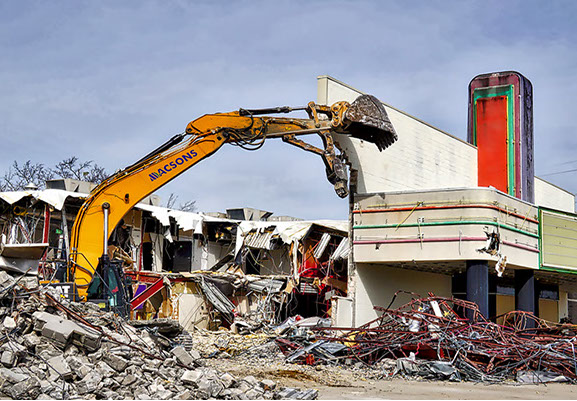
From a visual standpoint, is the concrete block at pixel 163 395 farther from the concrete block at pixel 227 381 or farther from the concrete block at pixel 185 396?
the concrete block at pixel 227 381

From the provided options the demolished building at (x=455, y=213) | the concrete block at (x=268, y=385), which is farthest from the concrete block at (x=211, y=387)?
the demolished building at (x=455, y=213)

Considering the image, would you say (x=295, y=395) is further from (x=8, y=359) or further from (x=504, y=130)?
(x=504, y=130)

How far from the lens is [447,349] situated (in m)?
15.9

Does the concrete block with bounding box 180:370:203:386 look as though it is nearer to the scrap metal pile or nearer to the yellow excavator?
the yellow excavator

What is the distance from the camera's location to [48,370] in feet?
34.9

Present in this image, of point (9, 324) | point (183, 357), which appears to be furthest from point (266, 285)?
point (9, 324)

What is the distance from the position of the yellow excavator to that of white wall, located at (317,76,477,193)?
0.73m

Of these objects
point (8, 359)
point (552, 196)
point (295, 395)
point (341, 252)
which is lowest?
point (295, 395)

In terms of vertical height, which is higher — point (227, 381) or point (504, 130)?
point (504, 130)

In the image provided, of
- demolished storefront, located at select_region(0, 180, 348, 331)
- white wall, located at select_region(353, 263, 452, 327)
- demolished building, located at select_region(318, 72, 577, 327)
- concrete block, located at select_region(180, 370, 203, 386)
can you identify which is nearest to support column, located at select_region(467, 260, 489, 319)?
demolished building, located at select_region(318, 72, 577, 327)

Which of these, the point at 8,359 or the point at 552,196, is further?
the point at 552,196

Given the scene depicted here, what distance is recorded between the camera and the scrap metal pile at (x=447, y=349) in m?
15.3

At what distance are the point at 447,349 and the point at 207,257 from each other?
12.8 m

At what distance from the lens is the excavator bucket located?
19.8 meters
